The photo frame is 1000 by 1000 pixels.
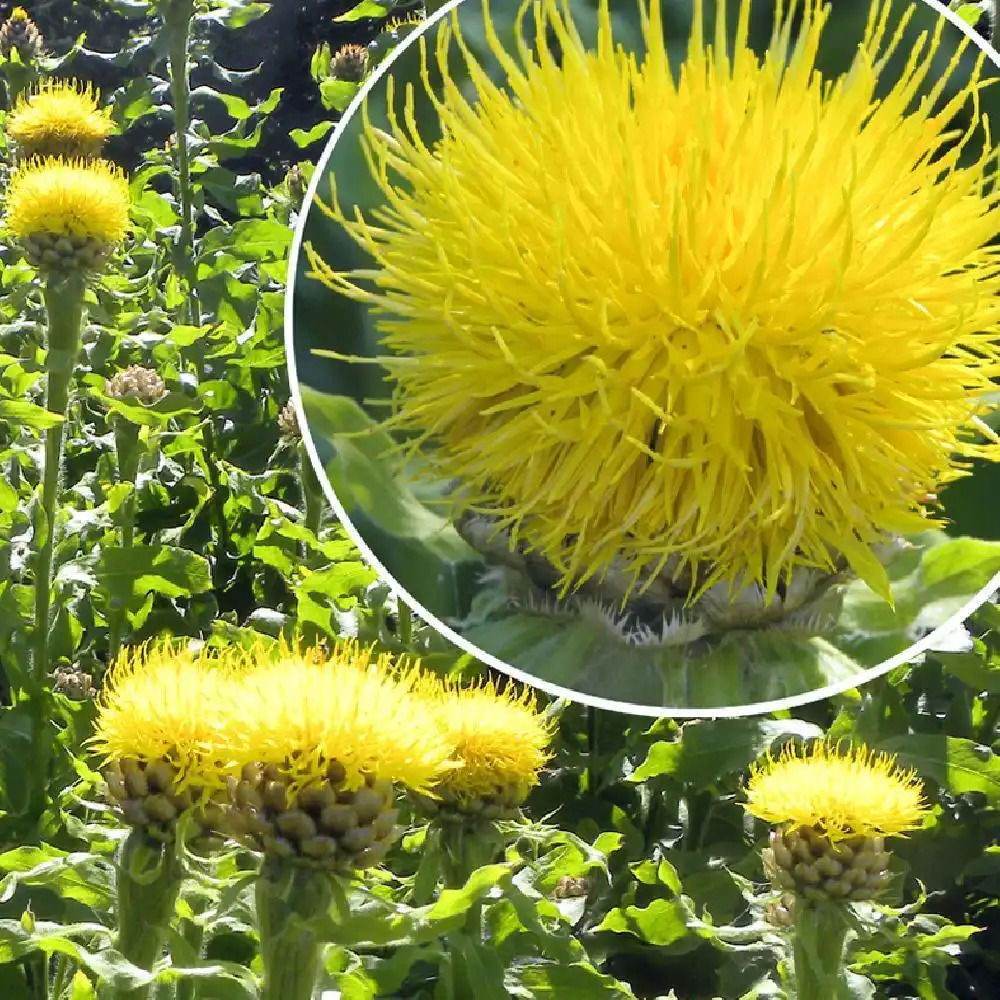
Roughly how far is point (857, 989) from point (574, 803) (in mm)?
660

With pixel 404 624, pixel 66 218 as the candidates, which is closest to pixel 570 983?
pixel 404 624

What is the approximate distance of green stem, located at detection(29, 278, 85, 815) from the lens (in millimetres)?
2189

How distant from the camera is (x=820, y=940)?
155 centimetres

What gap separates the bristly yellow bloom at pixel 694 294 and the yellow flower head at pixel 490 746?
69 cm

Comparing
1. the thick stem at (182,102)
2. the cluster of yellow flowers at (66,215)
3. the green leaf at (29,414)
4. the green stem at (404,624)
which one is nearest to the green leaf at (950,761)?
the green stem at (404,624)

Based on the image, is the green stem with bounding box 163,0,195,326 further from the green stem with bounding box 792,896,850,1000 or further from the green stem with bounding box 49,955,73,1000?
the green stem with bounding box 792,896,850,1000

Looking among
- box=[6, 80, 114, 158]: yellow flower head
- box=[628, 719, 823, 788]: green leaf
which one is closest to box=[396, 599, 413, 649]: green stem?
box=[628, 719, 823, 788]: green leaf

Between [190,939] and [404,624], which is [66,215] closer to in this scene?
[404,624]

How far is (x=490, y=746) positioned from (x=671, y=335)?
839 mm

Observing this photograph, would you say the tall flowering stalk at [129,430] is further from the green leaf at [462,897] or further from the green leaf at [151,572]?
the green leaf at [462,897]

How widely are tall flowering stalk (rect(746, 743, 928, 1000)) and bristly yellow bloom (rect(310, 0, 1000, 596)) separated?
78 cm

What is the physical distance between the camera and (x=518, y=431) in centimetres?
82

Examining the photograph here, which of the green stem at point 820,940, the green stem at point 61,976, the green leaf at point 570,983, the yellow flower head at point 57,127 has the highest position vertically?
the yellow flower head at point 57,127

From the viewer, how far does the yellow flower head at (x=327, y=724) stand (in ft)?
3.67
